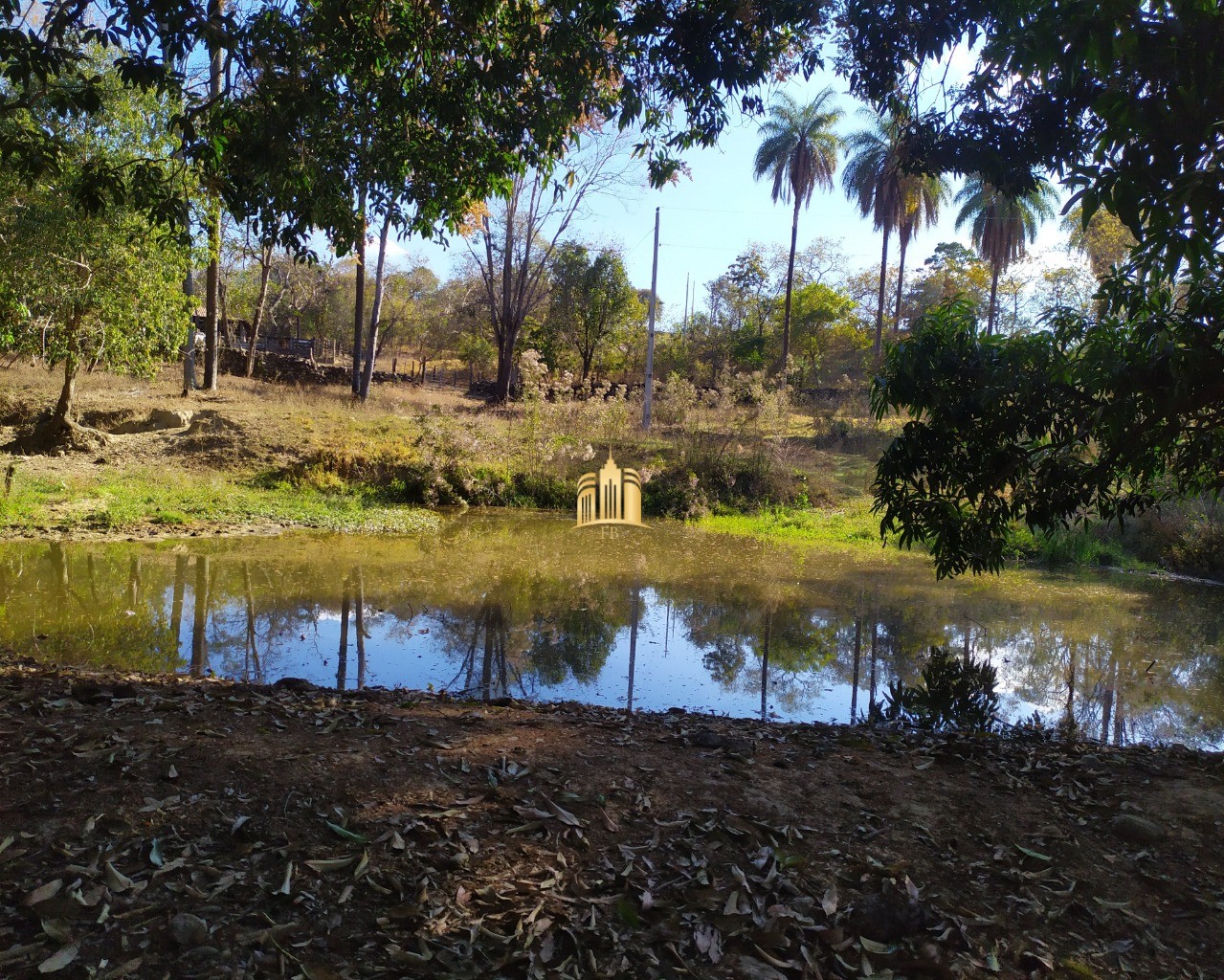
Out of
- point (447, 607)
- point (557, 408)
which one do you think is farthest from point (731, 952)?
point (557, 408)

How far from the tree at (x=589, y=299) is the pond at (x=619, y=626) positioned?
23.4m

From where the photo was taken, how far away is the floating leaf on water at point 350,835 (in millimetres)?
3027

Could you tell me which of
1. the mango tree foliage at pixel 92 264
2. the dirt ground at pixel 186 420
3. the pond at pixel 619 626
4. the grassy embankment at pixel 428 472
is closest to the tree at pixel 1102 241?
the grassy embankment at pixel 428 472

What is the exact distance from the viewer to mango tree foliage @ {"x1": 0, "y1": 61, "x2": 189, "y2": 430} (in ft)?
37.5

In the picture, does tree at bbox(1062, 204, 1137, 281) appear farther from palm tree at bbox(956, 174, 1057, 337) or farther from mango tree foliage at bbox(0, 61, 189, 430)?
mango tree foliage at bbox(0, 61, 189, 430)

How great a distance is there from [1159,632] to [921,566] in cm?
369

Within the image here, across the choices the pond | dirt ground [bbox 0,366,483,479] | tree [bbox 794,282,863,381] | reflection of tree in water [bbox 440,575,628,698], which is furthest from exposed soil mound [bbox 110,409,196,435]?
tree [bbox 794,282,863,381]

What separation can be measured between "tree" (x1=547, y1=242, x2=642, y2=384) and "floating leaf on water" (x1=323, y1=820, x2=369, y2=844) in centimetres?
3210

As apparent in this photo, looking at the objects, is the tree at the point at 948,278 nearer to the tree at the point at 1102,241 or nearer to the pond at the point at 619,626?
the tree at the point at 1102,241

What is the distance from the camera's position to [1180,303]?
4480 mm

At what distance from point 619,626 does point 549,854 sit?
550 centimetres

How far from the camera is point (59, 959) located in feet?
7.55

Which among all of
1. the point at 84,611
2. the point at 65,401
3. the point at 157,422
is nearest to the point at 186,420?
the point at 157,422

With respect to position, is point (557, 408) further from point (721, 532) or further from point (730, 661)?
point (730, 661)
